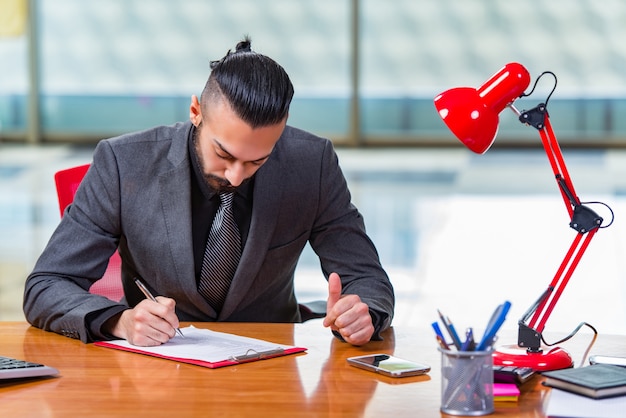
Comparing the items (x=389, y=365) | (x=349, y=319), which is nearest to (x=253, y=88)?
(x=349, y=319)

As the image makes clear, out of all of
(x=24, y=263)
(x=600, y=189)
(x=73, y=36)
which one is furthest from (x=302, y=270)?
(x=73, y=36)

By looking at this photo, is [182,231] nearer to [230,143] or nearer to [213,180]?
[213,180]

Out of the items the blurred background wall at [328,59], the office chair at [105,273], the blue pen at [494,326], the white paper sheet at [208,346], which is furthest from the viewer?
the blurred background wall at [328,59]

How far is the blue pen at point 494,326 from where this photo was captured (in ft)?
4.82

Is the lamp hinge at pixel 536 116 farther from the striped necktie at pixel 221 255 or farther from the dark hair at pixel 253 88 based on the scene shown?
the striped necktie at pixel 221 255

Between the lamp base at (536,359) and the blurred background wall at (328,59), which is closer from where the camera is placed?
the lamp base at (536,359)

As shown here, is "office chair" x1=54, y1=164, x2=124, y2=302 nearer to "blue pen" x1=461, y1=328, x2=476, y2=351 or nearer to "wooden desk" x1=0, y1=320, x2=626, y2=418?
"wooden desk" x1=0, y1=320, x2=626, y2=418

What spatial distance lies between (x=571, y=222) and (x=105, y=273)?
4.11 feet

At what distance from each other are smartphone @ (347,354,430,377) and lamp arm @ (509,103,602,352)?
20 centimetres

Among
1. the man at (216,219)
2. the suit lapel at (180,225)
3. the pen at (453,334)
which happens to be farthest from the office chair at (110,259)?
the pen at (453,334)

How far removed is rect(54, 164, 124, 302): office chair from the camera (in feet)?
8.34

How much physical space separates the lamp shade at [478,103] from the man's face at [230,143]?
41cm

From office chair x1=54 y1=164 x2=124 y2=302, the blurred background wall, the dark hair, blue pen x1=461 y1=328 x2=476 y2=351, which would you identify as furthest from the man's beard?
the blurred background wall

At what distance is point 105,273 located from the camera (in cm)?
257
